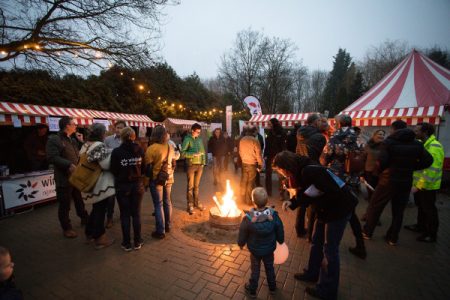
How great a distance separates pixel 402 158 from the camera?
359 cm

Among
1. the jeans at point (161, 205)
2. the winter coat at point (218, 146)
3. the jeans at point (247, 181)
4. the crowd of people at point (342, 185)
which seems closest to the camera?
the crowd of people at point (342, 185)

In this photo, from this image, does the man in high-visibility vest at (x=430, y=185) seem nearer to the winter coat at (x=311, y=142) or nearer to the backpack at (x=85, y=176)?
the winter coat at (x=311, y=142)

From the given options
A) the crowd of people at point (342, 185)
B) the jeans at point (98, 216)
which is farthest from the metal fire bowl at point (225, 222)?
the jeans at point (98, 216)

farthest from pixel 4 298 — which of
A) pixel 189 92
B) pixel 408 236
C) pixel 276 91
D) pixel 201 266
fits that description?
pixel 276 91

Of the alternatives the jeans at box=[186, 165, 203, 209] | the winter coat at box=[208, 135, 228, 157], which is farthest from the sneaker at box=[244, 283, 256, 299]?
the winter coat at box=[208, 135, 228, 157]

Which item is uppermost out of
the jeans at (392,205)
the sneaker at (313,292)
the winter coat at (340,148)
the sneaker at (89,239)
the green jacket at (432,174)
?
the winter coat at (340,148)

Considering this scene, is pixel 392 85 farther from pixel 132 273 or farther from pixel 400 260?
pixel 132 273

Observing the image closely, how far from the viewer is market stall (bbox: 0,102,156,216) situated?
5.29 meters

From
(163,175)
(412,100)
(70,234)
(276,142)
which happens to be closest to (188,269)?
(163,175)

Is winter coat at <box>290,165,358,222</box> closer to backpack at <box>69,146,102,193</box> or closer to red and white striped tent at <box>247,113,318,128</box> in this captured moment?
backpack at <box>69,146,102,193</box>

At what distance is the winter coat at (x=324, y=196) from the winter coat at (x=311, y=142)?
3.88ft

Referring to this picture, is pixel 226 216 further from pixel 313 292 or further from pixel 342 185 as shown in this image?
pixel 342 185

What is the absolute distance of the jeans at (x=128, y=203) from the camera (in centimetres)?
350

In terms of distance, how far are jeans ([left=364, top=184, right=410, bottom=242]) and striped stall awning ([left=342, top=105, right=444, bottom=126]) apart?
514 centimetres
